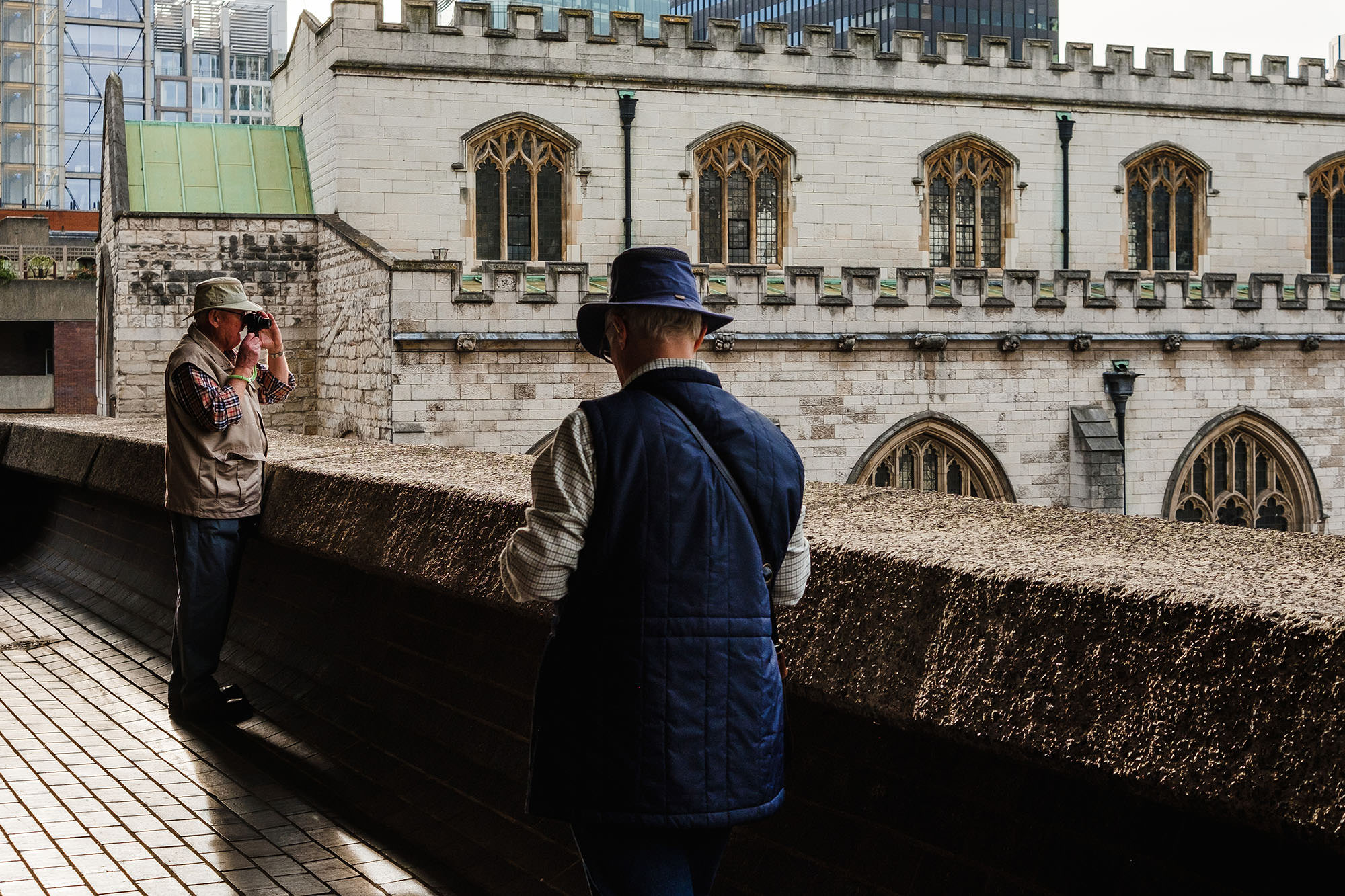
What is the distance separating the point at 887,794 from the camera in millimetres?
2582

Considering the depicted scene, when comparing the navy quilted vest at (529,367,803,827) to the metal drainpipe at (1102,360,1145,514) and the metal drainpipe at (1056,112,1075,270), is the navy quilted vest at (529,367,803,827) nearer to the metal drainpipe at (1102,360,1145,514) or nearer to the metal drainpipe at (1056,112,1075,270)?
the metal drainpipe at (1102,360,1145,514)

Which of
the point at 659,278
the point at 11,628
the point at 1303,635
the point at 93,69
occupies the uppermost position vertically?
the point at 93,69

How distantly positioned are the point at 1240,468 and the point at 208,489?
20.0 meters

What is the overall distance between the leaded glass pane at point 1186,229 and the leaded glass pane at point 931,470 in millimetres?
7833


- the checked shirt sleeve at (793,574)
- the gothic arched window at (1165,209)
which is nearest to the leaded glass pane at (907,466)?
the gothic arched window at (1165,209)

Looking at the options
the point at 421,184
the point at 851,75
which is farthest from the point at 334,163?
the point at 851,75

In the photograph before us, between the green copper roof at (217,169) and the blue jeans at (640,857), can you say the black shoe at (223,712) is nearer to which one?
the blue jeans at (640,857)

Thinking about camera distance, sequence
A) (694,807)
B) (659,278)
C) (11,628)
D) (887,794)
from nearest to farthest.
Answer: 1. (694,807)
2. (659,278)
3. (887,794)
4. (11,628)

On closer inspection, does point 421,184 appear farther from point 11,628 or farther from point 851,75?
point 11,628

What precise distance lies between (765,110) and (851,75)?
164 cm

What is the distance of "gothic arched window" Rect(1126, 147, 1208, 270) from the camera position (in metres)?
24.7

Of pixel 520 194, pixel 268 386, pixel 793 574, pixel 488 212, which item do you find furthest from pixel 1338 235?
pixel 793 574

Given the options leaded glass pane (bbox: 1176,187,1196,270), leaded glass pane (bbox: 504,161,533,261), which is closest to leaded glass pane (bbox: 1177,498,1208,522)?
leaded glass pane (bbox: 1176,187,1196,270)

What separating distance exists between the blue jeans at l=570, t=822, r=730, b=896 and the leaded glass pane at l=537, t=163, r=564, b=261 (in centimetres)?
2024
